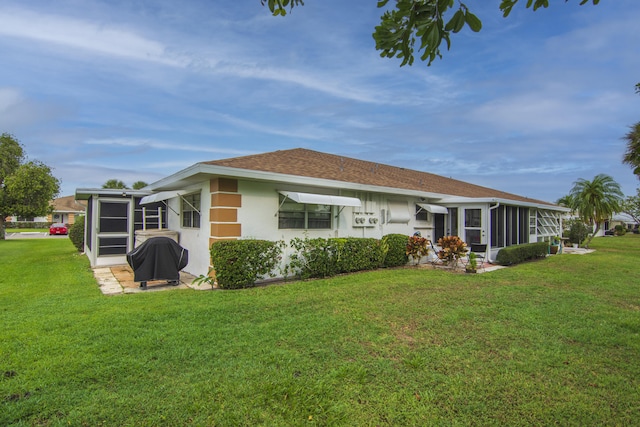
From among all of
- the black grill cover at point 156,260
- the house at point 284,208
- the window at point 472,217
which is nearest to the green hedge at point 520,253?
the house at point 284,208

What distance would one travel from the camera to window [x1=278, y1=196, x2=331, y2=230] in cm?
939

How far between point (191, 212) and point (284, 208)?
3.20 metres

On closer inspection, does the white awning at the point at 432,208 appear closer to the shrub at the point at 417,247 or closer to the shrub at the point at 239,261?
the shrub at the point at 417,247

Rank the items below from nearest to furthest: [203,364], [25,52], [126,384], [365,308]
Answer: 1. [126,384]
2. [203,364]
3. [365,308]
4. [25,52]

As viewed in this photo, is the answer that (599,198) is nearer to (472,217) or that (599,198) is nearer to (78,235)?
(472,217)

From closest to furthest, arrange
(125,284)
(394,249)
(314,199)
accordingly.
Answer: (125,284) → (314,199) → (394,249)

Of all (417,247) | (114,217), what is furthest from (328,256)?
(114,217)

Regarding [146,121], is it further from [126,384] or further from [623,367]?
[623,367]

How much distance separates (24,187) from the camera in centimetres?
2609

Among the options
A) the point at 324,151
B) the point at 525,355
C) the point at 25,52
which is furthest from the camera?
the point at 324,151

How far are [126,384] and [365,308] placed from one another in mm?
4057

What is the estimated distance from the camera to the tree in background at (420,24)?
2.10 m

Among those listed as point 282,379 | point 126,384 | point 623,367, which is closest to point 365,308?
point 282,379

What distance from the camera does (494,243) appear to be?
1403 cm
